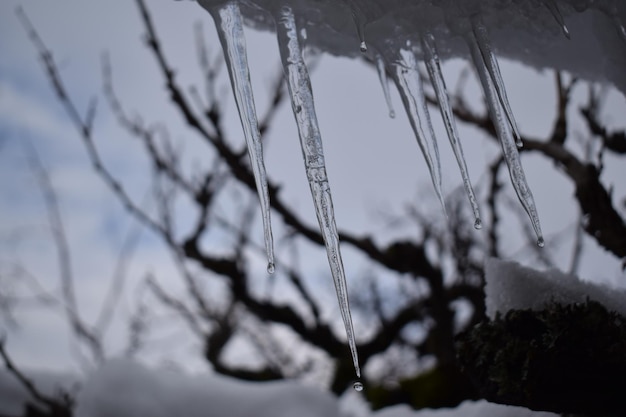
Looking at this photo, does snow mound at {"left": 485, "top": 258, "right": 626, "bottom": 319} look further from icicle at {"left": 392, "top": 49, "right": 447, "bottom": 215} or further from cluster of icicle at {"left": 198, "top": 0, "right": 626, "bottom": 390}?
icicle at {"left": 392, "top": 49, "right": 447, "bottom": 215}

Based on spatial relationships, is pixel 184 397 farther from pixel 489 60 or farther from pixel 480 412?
pixel 489 60

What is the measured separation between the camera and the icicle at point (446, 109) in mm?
1243

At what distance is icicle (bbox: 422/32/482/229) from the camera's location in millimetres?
1243

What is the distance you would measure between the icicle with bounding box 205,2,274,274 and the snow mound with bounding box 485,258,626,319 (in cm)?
62

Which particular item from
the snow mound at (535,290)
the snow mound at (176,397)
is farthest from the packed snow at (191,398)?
the snow mound at (535,290)

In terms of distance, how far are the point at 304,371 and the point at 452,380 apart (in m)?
6.66

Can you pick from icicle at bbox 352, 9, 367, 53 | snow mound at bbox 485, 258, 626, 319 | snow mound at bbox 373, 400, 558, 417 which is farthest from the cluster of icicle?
snow mound at bbox 373, 400, 558, 417

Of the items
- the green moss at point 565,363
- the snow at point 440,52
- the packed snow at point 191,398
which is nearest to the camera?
the green moss at point 565,363

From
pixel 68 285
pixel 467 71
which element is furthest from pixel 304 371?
pixel 467 71

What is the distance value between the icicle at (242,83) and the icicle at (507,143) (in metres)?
0.57

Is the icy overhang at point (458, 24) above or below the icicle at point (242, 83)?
above

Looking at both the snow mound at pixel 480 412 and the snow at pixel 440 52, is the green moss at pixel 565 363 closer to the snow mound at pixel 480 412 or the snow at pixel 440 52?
the snow at pixel 440 52

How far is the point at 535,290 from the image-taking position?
4.07 feet

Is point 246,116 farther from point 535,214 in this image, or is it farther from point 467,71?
point 467,71
